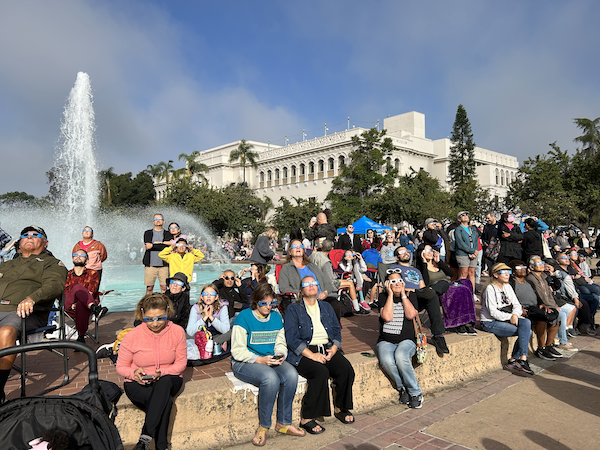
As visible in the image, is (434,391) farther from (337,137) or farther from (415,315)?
(337,137)

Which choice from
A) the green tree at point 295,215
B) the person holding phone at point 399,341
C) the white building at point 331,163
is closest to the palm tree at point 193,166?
the white building at point 331,163

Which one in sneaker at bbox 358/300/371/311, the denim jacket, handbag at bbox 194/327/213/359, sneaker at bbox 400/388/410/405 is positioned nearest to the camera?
the denim jacket

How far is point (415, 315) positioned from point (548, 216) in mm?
31832

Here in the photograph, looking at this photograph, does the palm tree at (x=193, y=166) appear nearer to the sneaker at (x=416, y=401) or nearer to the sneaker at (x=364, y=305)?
the sneaker at (x=364, y=305)

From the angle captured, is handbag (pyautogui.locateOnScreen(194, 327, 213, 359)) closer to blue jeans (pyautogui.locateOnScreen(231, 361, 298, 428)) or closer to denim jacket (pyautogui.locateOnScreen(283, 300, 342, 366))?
blue jeans (pyautogui.locateOnScreen(231, 361, 298, 428))

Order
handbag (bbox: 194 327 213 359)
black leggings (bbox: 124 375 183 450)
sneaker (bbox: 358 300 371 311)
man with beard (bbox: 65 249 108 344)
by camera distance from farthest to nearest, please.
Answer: sneaker (bbox: 358 300 371 311) → man with beard (bbox: 65 249 108 344) → handbag (bbox: 194 327 213 359) → black leggings (bbox: 124 375 183 450)

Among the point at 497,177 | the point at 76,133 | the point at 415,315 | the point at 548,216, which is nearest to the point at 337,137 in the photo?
the point at 497,177

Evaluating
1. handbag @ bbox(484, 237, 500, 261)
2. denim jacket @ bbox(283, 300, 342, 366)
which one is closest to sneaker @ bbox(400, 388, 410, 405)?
denim jacket @ bbox(283, 300, 342, 366)

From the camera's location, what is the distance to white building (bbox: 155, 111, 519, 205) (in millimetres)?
60850

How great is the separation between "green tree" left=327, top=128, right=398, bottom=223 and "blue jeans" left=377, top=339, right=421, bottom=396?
4723 centimetres

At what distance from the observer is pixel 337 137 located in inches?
2379

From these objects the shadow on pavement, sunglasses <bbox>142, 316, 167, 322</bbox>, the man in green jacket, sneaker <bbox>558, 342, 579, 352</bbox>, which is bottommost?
sneaker <bbox>558, 342, 579, 352</bbox>

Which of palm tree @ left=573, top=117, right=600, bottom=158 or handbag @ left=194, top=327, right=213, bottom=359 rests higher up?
palm tree @ left=573, top=117, right=600, bottom=158

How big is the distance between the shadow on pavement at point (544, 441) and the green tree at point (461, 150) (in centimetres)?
6040
